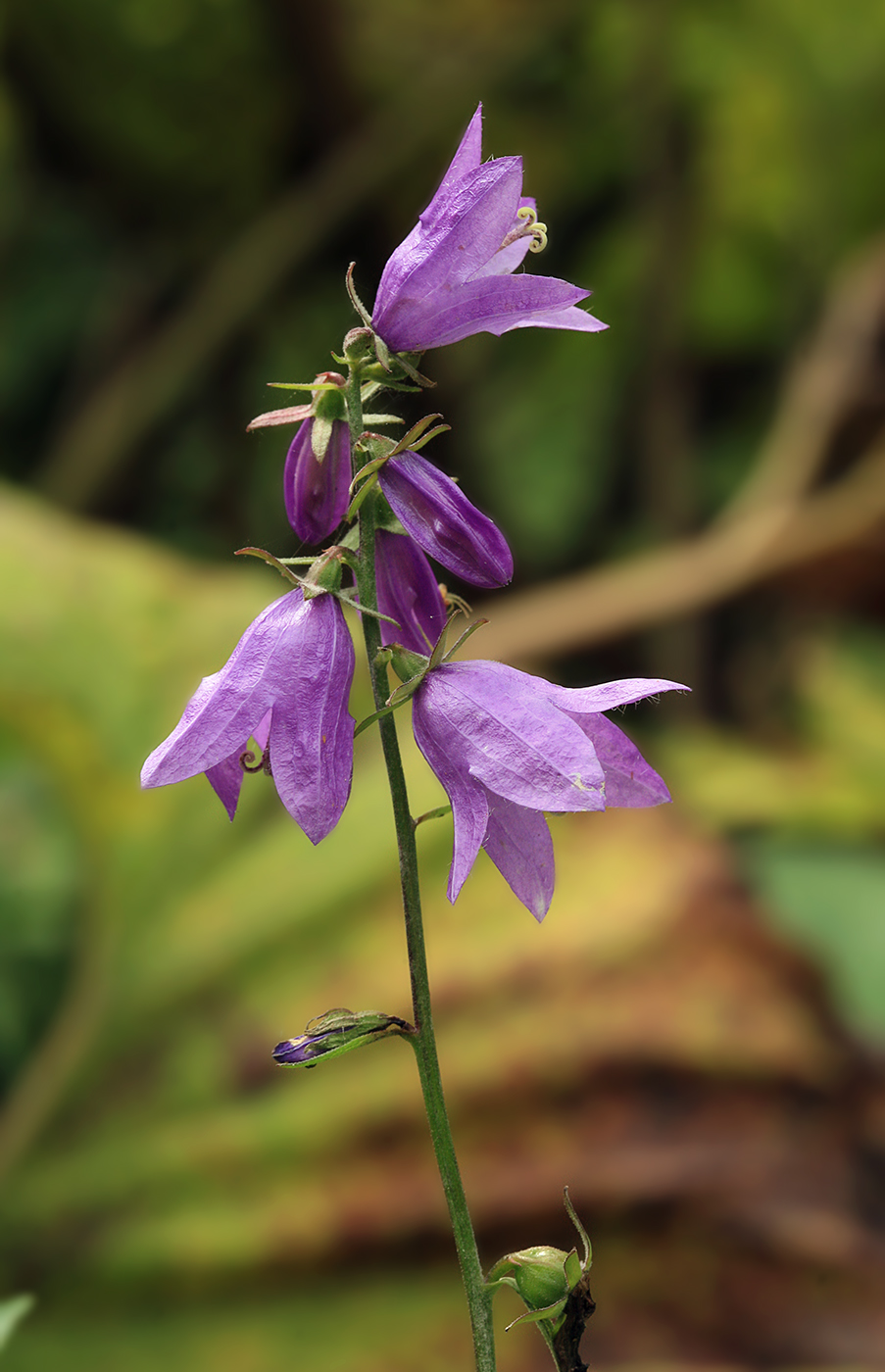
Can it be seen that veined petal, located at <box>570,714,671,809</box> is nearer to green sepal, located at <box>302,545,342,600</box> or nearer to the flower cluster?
the flower cluster

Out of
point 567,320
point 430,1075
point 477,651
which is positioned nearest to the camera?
point 430,1075

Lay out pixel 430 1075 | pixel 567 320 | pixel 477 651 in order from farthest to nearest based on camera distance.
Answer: pixel 477 651, pixel 567 320, pixel 430 1075

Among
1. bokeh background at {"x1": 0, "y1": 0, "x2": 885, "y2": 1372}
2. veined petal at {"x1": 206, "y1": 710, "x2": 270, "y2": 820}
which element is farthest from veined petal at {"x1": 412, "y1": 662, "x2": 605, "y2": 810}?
bokeh background at {"x1": 0, "y1": 0, "x2": 885, "y2": 1372}

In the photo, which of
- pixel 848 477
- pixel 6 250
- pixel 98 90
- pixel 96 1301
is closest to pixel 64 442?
pixel 6 250

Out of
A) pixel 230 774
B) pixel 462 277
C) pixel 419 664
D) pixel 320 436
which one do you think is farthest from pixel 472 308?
pixel 230 774

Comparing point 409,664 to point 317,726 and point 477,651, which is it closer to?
point 317,726

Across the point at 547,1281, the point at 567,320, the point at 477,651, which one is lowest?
the point at 547,1281

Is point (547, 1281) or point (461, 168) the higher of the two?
point (461, 168)

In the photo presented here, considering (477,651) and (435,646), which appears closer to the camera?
(435,646)
